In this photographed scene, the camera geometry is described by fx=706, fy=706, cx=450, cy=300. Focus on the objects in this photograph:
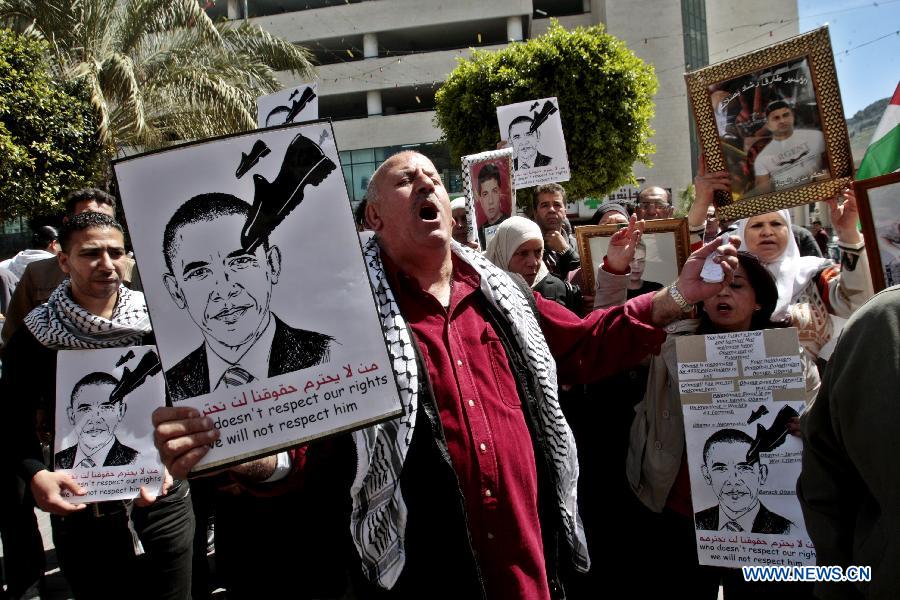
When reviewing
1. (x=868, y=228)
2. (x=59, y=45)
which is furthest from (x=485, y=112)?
(x=868, y=228)

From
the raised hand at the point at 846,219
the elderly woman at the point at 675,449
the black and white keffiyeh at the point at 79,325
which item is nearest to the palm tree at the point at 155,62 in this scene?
the black and white keffiyeh at the point at 79,325

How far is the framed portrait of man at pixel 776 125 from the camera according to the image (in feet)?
9.08

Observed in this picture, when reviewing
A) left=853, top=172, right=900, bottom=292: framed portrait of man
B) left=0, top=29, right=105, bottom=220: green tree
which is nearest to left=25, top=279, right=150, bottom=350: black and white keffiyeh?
left=853, top=172, right=900, bottom=292: framed portrait of man

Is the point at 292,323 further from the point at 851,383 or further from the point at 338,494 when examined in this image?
the point at 851,383

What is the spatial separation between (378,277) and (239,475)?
0.74m

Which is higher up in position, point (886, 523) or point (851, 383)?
point (851, 383)

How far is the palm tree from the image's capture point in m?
12.1

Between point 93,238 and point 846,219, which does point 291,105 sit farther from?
point 846,219

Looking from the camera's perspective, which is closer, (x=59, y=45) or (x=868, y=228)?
(x=868, y=228)

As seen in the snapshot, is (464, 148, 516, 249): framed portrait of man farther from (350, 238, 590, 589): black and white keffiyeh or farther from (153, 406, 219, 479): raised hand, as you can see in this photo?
(153, 406, 219, 479): raised hand

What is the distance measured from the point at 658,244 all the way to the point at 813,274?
0.72 meters

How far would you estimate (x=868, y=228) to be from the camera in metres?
2.25

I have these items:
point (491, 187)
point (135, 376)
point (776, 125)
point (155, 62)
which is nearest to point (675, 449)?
point (776, 125)

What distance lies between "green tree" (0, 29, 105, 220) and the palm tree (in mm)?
1255
